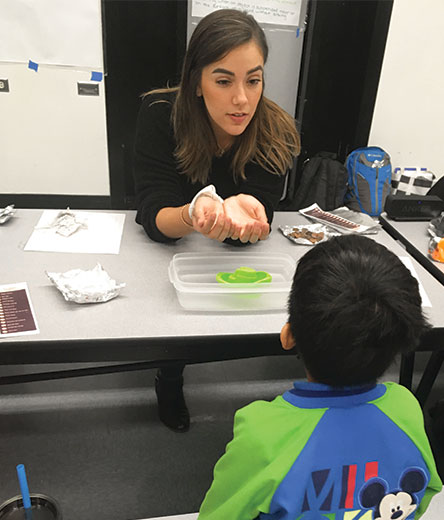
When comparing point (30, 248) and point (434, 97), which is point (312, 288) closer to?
point (30, 248)

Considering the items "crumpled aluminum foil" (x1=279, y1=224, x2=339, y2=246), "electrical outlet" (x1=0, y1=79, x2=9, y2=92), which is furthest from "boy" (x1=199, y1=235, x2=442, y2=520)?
"electrical outlet" (x1=0, y1=79, x2=9, y2=92)

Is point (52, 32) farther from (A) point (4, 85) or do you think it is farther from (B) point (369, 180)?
(B) point (369, 180)

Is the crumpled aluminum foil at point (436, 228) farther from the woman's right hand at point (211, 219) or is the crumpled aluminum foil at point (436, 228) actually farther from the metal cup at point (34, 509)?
the metal cup at point (34, 509)

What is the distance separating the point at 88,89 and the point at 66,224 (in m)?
1.82

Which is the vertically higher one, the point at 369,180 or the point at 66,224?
the point at 66,224

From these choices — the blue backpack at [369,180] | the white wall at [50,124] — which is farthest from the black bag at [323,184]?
the white wall at [50,124]

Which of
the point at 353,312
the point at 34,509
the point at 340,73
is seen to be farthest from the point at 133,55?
the point at 353,312

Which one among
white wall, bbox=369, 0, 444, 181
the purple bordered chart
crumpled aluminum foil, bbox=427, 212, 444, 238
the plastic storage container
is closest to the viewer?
the purple bordered chart

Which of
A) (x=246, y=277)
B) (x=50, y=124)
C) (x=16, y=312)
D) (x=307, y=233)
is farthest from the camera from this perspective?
(x=50, y=124)

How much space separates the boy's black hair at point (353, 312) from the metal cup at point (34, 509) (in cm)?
74

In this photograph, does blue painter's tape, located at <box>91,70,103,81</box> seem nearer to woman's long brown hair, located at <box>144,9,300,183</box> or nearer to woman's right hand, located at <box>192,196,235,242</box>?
woman's long brown hair, located at <box>144,9,300,183</box>

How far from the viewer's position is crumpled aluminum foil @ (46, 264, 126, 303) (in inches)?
43.4

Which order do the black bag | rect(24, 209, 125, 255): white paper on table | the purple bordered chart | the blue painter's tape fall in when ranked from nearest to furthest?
the purple bordered chart
rect(24, 209, 125, 255): white paper on table
the black bag
the blue painter's tape

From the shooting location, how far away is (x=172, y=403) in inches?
66.1
